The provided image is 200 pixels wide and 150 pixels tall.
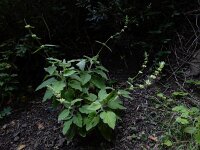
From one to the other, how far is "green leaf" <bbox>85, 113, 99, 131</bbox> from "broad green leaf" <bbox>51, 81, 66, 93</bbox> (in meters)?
0.32

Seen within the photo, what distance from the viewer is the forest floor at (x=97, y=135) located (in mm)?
2820

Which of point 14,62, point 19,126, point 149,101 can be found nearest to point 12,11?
point 14,62

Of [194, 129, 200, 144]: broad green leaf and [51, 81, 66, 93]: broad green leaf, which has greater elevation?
[51, 81, 66, 93]: broad green leaf

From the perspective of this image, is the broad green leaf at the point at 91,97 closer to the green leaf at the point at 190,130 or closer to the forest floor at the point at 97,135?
the forest floor at the point at 97,135

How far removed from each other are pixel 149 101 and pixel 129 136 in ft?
1.64

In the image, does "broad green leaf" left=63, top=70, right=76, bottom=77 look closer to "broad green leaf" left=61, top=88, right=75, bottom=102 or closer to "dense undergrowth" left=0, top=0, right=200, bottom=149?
"broad green leaf" left=61, top=88, right=75, bottom=102

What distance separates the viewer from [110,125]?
8.30ft

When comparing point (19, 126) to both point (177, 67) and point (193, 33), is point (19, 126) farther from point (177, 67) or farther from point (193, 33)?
point (193, 33)

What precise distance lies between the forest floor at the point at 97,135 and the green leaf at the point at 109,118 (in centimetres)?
35

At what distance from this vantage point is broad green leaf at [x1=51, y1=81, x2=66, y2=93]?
2.60 meters

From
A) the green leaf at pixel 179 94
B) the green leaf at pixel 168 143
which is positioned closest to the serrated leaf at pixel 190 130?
the green leaf at pixel 168 143

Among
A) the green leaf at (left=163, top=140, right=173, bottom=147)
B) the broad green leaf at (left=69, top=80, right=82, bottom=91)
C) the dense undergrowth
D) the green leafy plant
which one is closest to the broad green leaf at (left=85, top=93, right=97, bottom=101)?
the green leafy plant

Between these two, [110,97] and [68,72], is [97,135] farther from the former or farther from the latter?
[68,72]

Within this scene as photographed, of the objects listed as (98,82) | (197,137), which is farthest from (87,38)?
(197,137)
